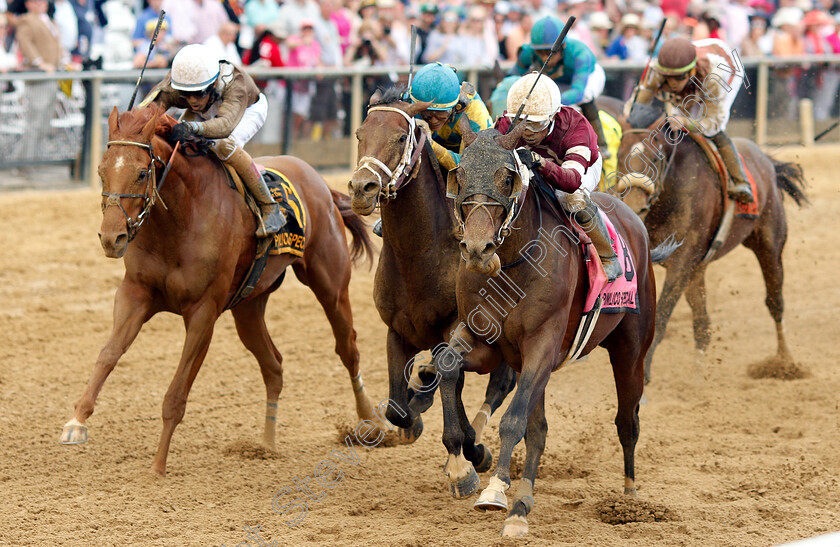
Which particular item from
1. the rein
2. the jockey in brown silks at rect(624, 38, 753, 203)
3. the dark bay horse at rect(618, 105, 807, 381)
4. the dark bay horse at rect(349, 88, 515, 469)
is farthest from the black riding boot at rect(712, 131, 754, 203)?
the rein

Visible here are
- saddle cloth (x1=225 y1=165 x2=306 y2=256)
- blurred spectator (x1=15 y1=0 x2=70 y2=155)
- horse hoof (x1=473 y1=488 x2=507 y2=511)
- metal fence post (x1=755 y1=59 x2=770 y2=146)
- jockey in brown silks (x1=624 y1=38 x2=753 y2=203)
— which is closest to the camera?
horse hoof (x1=473 y1=488 x2=507 y2=511)

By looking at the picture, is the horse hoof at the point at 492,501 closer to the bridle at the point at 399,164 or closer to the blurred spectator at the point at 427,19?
the bridle at the point at 399,164

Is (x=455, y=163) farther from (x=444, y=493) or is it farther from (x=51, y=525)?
(x=51, y=525)

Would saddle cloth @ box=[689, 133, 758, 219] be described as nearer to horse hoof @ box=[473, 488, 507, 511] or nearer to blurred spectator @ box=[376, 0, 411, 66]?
horse hoof @ box=[473, 488, 507, 511]

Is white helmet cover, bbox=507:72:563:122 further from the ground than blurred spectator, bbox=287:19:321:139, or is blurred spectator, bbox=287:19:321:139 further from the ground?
white helmet cover, bbox=507:72:563:122

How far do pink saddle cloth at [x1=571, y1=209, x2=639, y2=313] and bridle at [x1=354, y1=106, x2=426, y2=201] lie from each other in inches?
34.1

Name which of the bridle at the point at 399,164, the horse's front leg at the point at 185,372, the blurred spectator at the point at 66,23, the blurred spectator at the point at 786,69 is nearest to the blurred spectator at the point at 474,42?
the blurred spectator at the point at 786,69

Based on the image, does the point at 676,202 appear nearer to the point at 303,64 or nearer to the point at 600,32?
the point at 303,64

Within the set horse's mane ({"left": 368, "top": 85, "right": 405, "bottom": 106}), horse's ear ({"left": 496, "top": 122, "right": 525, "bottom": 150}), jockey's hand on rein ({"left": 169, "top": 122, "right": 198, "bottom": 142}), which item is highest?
horse's mane ({"left": 368, "top": 85, "right": 405, "bottom": 106})

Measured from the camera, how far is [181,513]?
555cm

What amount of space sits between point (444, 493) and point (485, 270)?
6.24 feet

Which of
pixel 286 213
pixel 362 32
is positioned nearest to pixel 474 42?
pixel 362 32

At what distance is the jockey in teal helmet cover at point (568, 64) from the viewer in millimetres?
8141

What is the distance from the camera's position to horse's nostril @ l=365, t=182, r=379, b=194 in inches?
195
